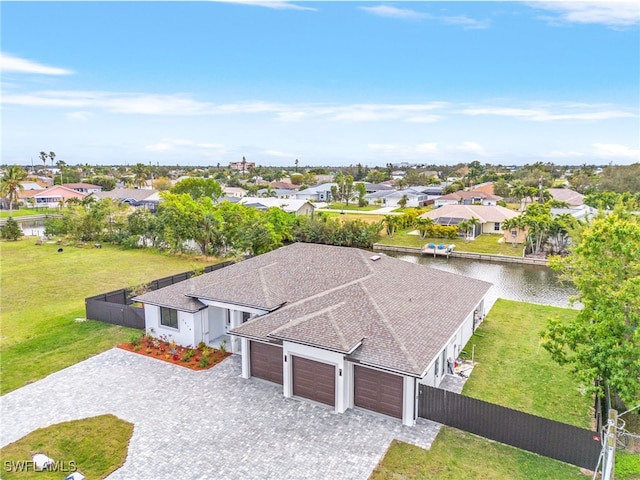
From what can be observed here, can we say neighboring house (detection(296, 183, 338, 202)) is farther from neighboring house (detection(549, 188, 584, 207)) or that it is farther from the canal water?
the canal water

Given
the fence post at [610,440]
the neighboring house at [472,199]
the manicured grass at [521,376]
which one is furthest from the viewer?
the neighboring house at [472,199]

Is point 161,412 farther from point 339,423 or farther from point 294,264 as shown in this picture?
point 294,264

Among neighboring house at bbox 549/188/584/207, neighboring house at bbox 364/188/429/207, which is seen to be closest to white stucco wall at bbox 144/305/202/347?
neighboring house at bbox 549/188/584/207

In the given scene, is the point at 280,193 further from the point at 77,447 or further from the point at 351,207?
the point at 77,447

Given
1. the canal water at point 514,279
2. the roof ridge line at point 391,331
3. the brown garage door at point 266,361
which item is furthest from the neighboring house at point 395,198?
the brown garage door at point 266,361

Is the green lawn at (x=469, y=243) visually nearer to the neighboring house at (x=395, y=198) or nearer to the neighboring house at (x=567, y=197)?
the neighboring house at (x=567, y=197)

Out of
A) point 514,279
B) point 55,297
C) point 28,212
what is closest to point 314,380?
point 55,297
